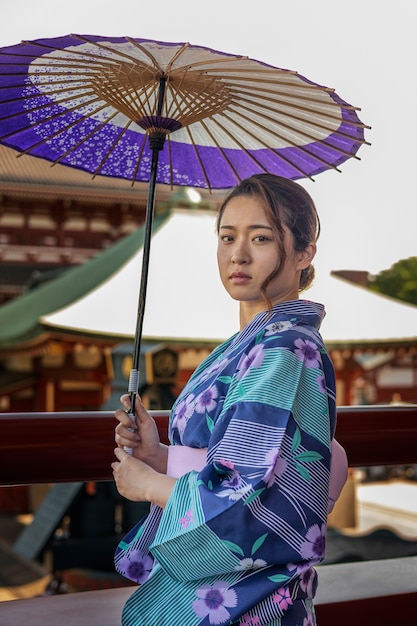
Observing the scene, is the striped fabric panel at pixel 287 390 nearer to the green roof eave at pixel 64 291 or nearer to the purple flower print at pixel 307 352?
the purple flower print at pixel 307 352

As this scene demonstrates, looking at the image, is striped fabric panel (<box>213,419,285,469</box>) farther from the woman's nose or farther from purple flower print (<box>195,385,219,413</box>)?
the woman's nose

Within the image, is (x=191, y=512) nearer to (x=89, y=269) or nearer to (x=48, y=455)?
(x=48, y=455)

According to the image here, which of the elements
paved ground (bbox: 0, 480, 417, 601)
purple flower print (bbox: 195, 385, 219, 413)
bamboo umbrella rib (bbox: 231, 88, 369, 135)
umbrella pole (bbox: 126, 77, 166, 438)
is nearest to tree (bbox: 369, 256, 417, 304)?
paved ground (bbox: 0, 480, 417, 601)

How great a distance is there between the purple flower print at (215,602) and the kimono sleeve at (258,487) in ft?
0.09

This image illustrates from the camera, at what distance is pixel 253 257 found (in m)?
1.09

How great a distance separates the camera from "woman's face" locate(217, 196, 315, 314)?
1.09m

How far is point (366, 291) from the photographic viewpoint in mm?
6613

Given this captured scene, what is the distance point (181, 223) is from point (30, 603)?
16.8 feet

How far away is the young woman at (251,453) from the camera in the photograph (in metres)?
0.96

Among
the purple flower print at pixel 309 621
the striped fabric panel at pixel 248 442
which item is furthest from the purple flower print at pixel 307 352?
the purple flower print at pixel 309 621

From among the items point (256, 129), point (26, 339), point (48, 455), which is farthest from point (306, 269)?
point (26, 339)

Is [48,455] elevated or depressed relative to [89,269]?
depressed

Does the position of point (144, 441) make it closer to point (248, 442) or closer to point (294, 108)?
point (248, 442)

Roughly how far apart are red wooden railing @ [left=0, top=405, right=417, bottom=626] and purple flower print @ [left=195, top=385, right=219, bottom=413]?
0.45 meters
